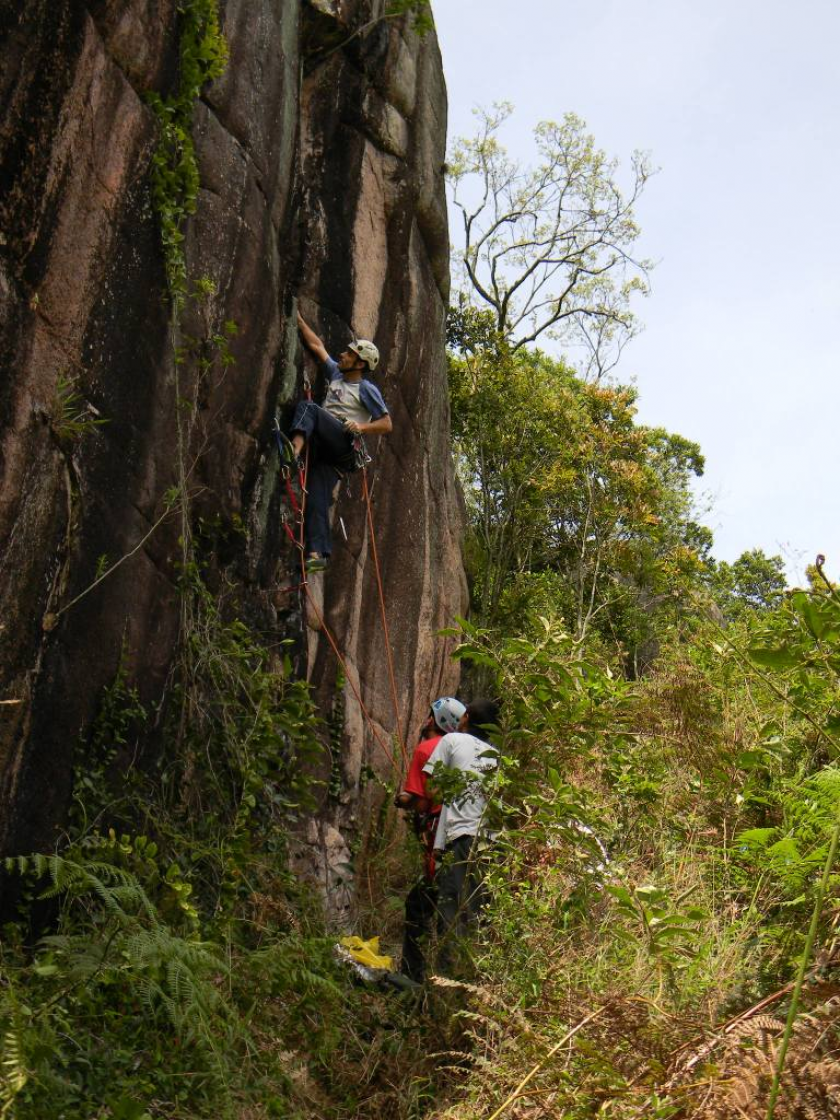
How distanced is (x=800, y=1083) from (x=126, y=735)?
12.9 ft

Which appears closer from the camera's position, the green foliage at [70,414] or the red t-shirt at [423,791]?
the green foliage at [70,414]

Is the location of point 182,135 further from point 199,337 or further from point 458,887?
point 458,887

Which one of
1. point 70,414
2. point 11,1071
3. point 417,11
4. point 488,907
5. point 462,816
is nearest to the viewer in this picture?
point 11,1071

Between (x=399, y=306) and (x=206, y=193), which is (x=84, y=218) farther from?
(x=399, y=306)

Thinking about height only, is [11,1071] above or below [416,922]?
below

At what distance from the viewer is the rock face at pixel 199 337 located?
581cm

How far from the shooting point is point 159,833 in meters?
6.59

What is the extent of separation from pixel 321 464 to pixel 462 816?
3.09 meters

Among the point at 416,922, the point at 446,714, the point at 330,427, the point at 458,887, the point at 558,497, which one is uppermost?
the point at 558,497


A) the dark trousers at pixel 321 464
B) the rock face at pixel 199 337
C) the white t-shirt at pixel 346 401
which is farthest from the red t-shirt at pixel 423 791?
the white t-shirt at pixel 346 401

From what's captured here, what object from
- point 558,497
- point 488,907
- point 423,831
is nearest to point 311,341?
point 423,831

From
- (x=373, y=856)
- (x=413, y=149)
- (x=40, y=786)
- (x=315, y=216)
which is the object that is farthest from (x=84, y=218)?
(x=413, y=149)

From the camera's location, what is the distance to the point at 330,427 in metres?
9.21

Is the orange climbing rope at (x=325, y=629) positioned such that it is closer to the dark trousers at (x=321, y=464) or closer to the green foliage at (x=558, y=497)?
the dark trousers at (x=321, y=464)
